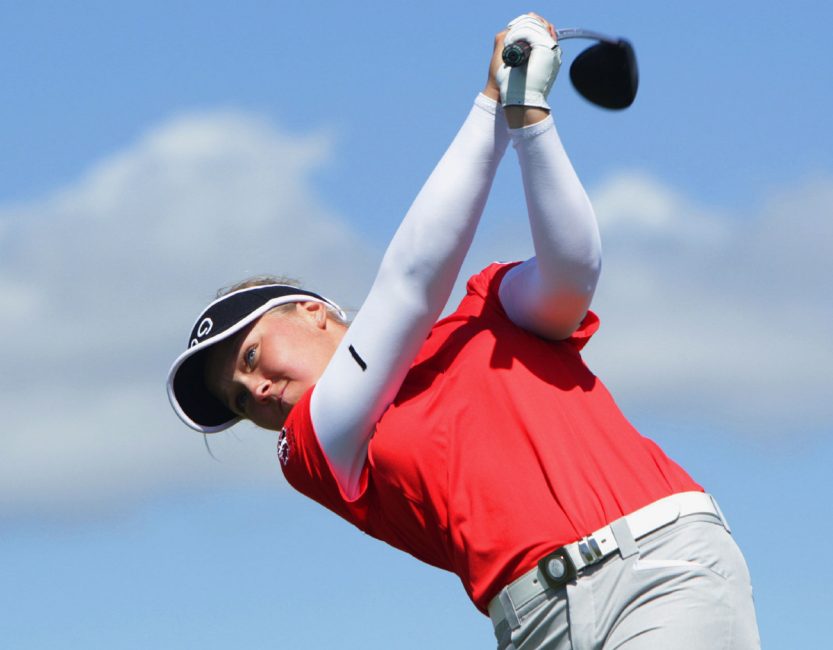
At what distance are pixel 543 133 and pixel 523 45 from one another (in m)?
0.28

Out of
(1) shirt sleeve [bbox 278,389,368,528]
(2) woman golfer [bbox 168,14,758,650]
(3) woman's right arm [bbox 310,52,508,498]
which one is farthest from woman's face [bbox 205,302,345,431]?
(3) woman's right arm [bbox 310,52,508,498]

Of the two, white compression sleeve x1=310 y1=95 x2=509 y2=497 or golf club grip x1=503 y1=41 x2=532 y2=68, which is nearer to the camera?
golf club grip x1=503 y1=41 x2=532 y2=68

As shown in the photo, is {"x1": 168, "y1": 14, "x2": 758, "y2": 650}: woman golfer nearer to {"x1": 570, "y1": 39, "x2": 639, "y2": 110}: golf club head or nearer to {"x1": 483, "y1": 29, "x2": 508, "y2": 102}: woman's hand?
{"x1": 483, "y1": 29, "x2": 508, "y2": 102}: woman's hand

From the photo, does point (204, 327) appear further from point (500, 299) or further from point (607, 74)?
point (607, 74)

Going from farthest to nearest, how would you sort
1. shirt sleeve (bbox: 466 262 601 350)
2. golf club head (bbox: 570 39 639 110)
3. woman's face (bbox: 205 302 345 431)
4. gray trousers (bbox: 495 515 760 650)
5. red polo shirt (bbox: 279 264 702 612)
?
1. woman's face (bbox: 205 302 345 431)
2. shirt sleeve (bbox: 466 262 601 350)
3. golf club head (bbox: 570 39 639 110)
4. red polo shirt (bbox: 279 264 702 612)
5. gray trousers (bbox: 495 515 760 650)

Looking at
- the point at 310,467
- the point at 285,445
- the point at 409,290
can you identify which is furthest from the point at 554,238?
the point at 285,445

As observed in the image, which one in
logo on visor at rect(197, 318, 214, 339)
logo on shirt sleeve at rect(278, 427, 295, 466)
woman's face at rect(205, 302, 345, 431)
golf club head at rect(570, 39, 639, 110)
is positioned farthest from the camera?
logo on visor at rect(197, 318, 214, 339)

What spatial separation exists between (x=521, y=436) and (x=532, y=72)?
118 cm

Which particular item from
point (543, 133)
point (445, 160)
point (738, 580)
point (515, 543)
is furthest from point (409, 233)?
point (738, 580)

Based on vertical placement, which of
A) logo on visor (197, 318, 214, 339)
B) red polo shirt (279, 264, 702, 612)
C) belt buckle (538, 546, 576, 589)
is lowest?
belt buckle (538, 546, 576, 589)

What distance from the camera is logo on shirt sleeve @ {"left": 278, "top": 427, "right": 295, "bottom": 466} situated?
5396mm

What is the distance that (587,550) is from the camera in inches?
178

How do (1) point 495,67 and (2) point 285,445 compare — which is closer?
(1) point 495,67

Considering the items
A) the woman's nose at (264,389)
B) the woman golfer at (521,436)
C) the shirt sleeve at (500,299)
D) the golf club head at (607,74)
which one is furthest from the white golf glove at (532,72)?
the woman's nose at (264,389)
